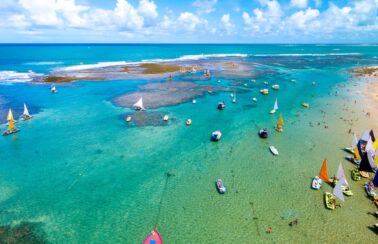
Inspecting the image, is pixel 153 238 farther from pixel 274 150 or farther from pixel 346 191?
pixel 274 150

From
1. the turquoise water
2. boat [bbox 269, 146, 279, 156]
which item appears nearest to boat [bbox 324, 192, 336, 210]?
the turquoise water

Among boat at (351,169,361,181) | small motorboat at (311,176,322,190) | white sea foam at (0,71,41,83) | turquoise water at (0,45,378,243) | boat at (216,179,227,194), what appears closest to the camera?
turquoise water at (0,45,378,243)

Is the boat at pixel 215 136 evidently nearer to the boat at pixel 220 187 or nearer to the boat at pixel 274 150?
the boat at pixel 274 150

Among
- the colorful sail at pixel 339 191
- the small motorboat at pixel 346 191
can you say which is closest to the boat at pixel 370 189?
the small motorboat at pixel 346 191

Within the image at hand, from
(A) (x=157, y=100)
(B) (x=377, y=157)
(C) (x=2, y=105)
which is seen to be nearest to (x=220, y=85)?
(A) (x=157, y=100)

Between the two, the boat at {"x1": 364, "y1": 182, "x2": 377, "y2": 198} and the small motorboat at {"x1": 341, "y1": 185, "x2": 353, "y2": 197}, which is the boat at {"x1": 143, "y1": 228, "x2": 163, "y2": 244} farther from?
the boat at {"x1": 364, "y1": 182, "x2": 377, "y2": 198}
